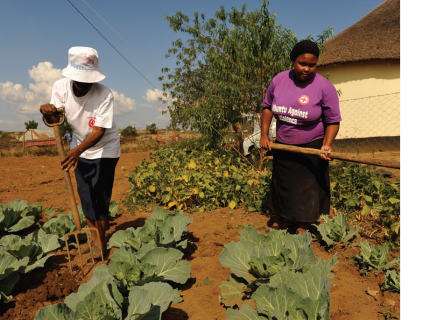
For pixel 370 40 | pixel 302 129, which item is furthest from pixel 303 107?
pixel 370 40

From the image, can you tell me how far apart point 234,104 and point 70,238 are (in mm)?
4137

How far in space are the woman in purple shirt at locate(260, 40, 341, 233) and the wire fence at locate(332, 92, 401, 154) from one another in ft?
24.6

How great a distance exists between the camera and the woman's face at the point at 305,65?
224 centimetres

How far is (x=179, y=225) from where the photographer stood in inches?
105

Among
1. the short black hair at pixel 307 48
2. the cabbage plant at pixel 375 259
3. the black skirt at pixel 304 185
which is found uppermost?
the short black hair at pixel 307 48

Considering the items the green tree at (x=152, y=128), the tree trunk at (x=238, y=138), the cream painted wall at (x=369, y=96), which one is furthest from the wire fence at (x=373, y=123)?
the green tree at (x=152, y=128)

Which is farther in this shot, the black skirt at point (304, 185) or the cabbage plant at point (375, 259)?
the black skirt at point (304, 185)

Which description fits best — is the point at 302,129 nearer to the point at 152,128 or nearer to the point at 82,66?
the point at 82,66

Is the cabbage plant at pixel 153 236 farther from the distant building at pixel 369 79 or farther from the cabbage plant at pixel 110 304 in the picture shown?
the distant building at pixel 369 79

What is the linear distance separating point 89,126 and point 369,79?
34.9ft

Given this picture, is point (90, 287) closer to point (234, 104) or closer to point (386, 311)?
point (386, 311)

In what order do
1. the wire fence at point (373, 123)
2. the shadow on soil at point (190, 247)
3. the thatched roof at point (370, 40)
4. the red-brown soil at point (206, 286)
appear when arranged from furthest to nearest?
the thatched roof at point (370, 40)
the wire fence at point (373, 123)
the shadow on soil at point (190, 247)
the red-brown soil at point (206, 286)

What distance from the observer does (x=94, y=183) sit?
247 cm

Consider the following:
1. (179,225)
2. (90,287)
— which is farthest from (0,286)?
(179,225)
